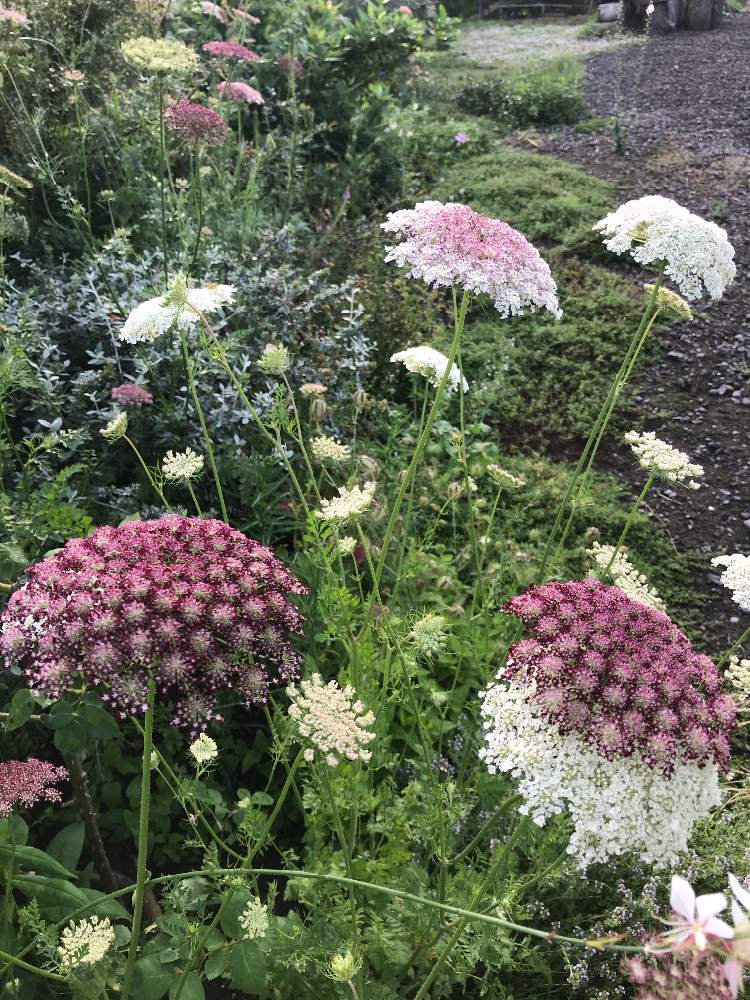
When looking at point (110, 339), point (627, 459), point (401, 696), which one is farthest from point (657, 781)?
point (627, 459)

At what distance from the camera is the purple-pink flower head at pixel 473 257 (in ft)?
7.02

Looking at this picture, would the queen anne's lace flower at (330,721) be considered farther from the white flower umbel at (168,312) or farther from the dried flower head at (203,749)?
the white flower umbel at (168,312)

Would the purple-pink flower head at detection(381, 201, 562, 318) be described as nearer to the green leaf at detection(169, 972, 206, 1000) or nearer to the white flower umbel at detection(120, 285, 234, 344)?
the white flower umbel at detection(120, 285, 234, 344)

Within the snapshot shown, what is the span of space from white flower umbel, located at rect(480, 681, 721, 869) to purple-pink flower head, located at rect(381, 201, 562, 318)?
1.01 meters

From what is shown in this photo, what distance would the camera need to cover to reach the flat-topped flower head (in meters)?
2.32

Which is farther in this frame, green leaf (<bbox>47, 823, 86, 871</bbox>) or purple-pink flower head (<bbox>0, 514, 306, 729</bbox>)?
green leaf (<bbox>47, 823, 86, 871</bbox>)

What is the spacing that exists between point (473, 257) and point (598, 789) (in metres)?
1.30

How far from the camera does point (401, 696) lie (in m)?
2.61

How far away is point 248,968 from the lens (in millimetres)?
2018

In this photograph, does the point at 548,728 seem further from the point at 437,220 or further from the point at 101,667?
the point at 437,220

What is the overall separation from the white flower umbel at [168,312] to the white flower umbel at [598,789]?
1.39m

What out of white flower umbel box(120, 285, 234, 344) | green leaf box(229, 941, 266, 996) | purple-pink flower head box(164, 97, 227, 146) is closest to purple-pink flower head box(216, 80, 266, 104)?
purple-pink flower head box(164, 97, 227, 146)

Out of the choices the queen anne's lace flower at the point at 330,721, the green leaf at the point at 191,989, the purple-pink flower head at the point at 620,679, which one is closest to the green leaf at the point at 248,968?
the green leaf at the point at 191,989

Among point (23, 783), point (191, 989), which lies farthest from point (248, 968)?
point (23, 783)
